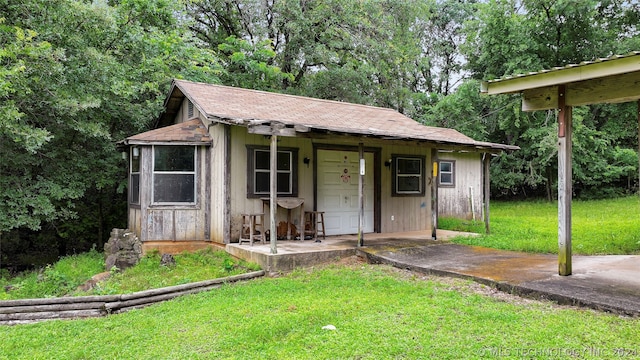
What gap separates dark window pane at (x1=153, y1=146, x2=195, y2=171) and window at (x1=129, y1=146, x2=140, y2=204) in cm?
51

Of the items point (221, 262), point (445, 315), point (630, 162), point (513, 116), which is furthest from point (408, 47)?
point (445, 315)

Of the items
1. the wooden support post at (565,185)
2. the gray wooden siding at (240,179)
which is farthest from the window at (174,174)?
the wooden support post at (565,185)

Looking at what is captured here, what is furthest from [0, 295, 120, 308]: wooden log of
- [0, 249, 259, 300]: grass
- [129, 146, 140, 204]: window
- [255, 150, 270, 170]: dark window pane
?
[255, 150, 270, 170]: dark window pane

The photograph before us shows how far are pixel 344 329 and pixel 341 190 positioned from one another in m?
5.54

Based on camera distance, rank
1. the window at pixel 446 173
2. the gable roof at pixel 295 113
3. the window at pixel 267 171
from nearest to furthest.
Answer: the gable roof at pixel 295 113 < the window at pixel 267 171 < the window at pixel 446 173

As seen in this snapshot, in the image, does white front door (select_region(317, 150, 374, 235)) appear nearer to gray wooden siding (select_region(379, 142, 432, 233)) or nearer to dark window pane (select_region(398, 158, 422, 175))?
gray wooden siding (select_region(379, 142, 432, 233))

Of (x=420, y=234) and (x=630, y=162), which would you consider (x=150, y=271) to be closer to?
(x=420, y=234)

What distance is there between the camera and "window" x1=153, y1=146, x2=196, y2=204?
835 centimetres

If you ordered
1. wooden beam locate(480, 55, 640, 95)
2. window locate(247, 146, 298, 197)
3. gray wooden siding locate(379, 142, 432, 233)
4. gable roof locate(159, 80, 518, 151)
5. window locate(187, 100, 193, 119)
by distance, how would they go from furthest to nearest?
gray wooden siding locate(379, 142, 432, 233) < window locate(187, 100, 193, 119) < window locate(247, 146, 298, 197) < gable roof locate(159, 80, 518, 151) < wooden beam locate(480, 55, 640, 95)

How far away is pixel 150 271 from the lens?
7.32m

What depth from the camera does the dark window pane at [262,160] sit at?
844cm

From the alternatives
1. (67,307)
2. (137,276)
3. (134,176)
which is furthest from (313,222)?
(67,307)

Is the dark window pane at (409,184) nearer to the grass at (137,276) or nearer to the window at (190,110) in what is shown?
the grass at (137,276)

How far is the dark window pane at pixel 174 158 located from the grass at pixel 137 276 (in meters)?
1.72
